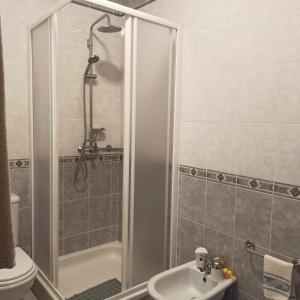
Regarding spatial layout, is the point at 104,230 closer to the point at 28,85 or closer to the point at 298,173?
the point at 28,85

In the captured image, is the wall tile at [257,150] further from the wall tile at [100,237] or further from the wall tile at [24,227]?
the wall tile at [24,227]

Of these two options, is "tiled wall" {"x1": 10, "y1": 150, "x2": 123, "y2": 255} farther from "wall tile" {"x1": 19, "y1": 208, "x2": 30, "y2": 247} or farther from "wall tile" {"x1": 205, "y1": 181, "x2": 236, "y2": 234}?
"wall tile" {"x1": 205, "y1": 181, "x2": 236, "y2": 234}

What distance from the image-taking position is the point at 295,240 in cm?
144

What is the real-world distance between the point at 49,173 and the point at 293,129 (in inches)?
58.0

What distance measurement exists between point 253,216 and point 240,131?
0.47 m

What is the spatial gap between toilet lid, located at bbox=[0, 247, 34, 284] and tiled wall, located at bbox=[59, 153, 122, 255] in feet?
1.63

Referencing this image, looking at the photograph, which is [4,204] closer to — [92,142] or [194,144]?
[194,144]

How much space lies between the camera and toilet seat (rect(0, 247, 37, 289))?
1647mm

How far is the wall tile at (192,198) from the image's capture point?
6.25 ft

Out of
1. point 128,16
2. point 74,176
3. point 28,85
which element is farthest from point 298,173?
point 28,85

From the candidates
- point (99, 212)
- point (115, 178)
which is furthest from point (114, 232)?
point (115, 178)

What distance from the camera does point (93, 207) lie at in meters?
2.59

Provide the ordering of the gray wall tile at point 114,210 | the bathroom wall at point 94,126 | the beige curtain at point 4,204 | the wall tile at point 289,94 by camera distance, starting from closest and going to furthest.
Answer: the beige curtain at point 4,204, the wall tile at point 289,94, the bathroom wall at point 94,126, the gray wall tile at point 114,210

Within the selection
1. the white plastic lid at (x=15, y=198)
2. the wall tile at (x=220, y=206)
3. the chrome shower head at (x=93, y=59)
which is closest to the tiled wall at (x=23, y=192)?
the white plastic lid at (x=15, y=198)
